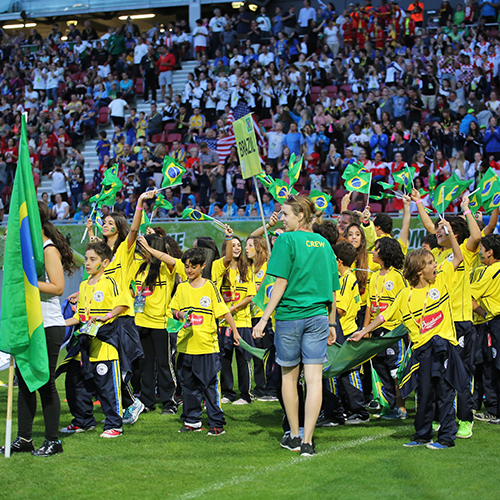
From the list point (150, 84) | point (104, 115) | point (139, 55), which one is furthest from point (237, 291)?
point (139, 55)

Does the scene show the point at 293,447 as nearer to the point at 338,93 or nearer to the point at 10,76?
the point at 338,93

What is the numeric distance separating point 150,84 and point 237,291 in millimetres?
15196

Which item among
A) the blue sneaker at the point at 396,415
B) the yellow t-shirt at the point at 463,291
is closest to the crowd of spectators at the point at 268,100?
the yellow t-shirt at the point at 463,291

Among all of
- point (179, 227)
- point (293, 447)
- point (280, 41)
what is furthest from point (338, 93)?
point (293, 447)

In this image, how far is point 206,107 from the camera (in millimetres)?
19625

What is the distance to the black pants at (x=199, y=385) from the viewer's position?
20.8 ft

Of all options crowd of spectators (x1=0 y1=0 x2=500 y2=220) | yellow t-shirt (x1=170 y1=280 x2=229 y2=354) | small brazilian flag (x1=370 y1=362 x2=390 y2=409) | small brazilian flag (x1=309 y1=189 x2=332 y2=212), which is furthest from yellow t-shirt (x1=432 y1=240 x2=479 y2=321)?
crowd of spectators (x1=0 y1=0 x2=500 y2=220)

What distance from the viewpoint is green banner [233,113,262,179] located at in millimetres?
7758

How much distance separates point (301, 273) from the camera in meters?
5.55

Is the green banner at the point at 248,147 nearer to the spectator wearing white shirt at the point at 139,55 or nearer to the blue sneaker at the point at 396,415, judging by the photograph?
the blue sneaker at the point at 396,415

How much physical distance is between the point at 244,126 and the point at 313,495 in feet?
15.0

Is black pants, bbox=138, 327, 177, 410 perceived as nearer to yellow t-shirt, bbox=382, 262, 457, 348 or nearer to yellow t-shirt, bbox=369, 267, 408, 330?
yellow t-shirt, bbox=369, 267, 408, 330

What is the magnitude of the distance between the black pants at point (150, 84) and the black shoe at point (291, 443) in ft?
57.9

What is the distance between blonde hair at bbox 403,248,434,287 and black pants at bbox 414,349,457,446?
596 millimetres
